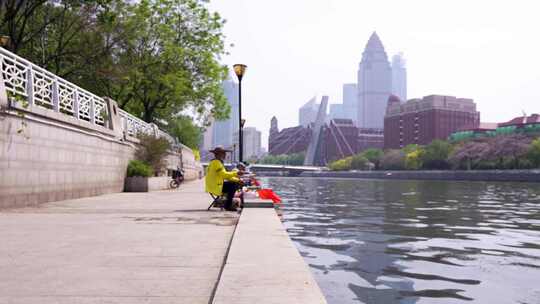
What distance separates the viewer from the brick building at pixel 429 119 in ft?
546

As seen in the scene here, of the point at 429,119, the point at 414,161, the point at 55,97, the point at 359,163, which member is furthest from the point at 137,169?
the point at 429,119

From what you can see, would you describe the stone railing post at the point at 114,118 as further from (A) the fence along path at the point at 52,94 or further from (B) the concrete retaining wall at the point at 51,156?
(A) the fence along path at the point at 52,94

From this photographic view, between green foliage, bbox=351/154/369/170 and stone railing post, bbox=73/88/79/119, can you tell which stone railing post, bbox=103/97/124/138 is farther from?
green foliage, bbox=351/154/369/170

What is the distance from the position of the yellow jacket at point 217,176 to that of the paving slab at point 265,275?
A: 4465mm

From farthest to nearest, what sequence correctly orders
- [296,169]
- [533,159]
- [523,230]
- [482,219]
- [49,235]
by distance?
[296,169] → [533,159] → [482,219] → [523,230] → [49,235]

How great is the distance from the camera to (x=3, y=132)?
11.6 metres

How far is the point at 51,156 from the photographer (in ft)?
47.3

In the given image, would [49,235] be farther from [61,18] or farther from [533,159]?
[533,159]

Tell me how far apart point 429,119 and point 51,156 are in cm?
16611

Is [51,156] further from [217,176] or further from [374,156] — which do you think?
[374,156]

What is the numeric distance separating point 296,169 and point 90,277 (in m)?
165

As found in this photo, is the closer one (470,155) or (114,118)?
(114,118)

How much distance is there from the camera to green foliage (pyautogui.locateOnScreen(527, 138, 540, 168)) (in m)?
86.7

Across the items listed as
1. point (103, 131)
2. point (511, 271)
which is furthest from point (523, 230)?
point (103, 131)
